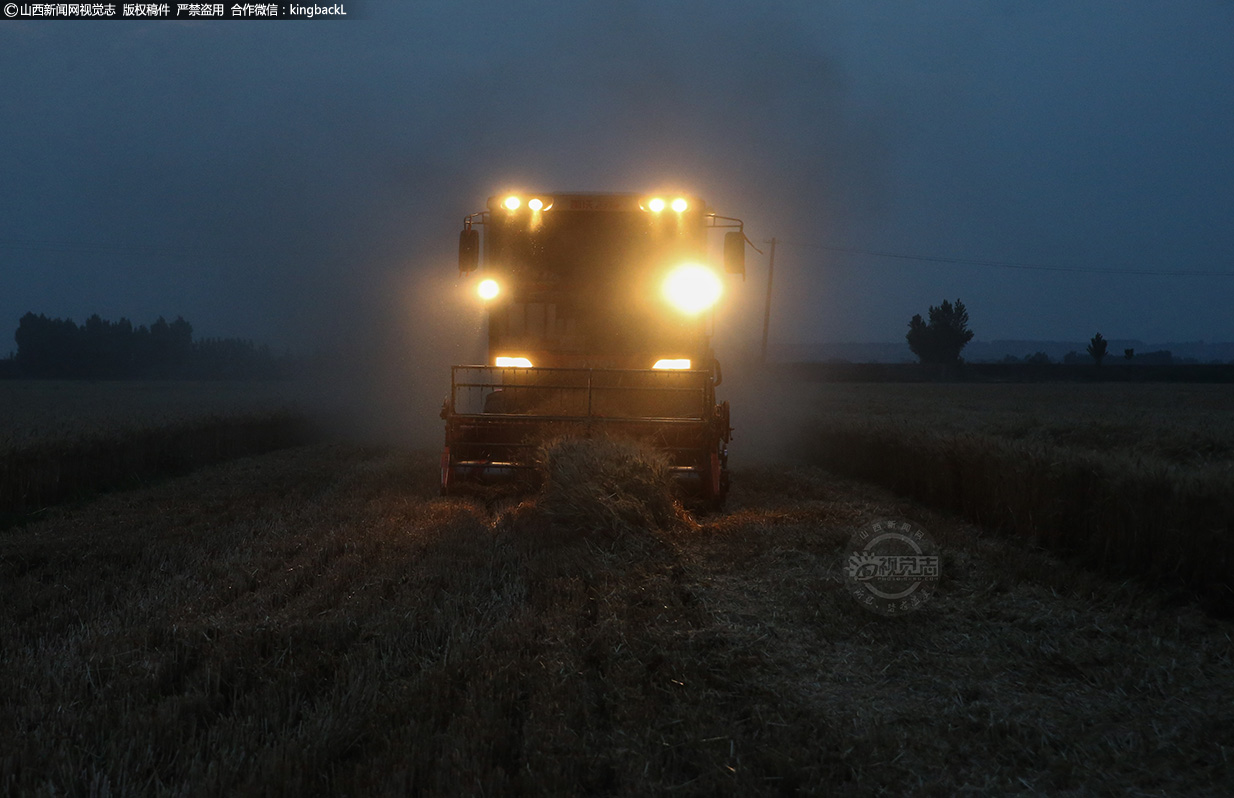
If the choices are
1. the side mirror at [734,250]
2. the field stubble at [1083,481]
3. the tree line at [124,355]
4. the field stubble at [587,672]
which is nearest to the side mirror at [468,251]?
the side mirror at [734,250]

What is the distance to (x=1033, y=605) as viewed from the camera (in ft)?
17.8

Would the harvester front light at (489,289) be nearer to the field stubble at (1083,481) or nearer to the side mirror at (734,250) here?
the side mirror at (734,250)

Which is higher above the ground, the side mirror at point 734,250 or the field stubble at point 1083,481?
the side mirror at point 734,250

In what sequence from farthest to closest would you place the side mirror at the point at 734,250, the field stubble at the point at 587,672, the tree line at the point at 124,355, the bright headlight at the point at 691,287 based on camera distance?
the tree line at the point at 124,355 → the bright headlight at the point at 691,287 → the side mirror at the point at 734,250 → the field stubble at the point at 587,672

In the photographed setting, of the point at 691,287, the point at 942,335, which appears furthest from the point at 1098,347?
the point at 691,287

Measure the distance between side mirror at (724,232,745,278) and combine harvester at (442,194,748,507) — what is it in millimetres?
240

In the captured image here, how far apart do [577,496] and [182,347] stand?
80.2 metres

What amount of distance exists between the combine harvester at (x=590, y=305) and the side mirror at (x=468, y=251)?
11mm

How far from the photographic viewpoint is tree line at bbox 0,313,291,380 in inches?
2665

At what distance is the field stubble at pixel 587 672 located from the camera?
320cm

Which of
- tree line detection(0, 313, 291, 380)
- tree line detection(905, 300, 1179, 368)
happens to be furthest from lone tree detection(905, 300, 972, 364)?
tree line detection(0, 313, 291, 380)

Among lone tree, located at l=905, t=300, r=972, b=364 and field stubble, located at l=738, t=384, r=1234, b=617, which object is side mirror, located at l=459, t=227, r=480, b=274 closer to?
field stubble, located at l=738, t=384, r=1234, b=617

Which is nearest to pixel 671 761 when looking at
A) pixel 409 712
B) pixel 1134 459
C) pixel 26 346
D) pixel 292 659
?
pixel 409 712

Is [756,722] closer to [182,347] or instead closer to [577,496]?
[577,496]
